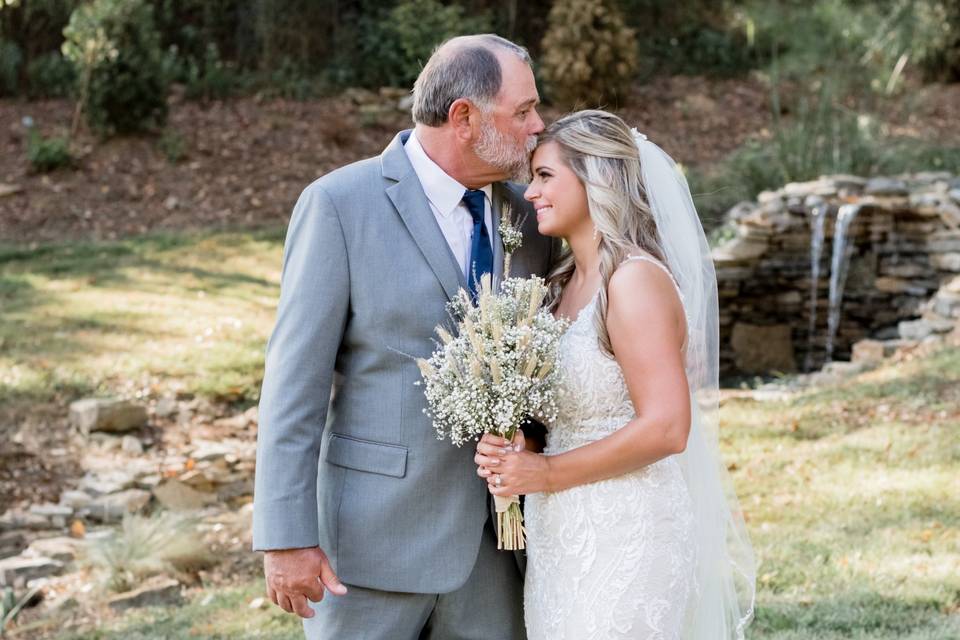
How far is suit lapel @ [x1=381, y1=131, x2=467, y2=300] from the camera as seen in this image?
3.03 meters

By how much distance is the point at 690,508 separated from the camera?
3158 millimetres

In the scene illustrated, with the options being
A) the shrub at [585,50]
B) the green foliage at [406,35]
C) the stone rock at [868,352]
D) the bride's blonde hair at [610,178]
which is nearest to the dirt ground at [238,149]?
the shrub at [585,50]

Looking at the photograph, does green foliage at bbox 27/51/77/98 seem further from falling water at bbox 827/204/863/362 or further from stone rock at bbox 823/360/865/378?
stone rock at bbox 823/360/865/378

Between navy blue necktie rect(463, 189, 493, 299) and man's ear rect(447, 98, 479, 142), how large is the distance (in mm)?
166

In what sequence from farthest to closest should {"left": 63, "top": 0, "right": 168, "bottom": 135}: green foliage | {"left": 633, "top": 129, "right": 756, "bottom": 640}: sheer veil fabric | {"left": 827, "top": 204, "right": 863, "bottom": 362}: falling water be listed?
{"left": 63, "top": 0, "right": 168, "bottom": 135}: green foliage < {"left": 827, "top": 204, "right": 863, "bottom": 362}: falling water < {"left": 633, "top": 129, "right": 756, "bottom": 640}: sheer veil fabric

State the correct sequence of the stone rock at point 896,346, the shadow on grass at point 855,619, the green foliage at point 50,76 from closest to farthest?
1. the shadow on grass at point 855,619
2. the stone rock at point 896,346
3. the green foliage at point 50,76

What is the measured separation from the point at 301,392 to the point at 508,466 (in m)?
0.55

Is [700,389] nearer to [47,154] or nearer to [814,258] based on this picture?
[814,258]

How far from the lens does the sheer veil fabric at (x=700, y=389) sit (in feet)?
10.5

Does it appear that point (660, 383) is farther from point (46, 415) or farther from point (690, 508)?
point (46, 415)

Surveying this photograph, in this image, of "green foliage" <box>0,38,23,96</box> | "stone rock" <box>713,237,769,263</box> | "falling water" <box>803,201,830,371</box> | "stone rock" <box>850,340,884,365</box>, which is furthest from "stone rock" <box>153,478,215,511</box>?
"green foliage" <box>0,38,23,96</box>

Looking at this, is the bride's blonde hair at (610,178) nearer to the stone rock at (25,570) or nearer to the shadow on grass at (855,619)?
the shadow on grass at (855,619)

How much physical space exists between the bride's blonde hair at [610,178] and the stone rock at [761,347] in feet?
29.3

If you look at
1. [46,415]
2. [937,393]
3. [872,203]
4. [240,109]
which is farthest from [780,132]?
[46,415]
